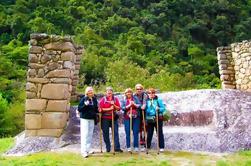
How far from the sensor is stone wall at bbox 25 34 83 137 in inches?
444

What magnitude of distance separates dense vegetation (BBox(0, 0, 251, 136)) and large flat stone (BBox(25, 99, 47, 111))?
2682cm

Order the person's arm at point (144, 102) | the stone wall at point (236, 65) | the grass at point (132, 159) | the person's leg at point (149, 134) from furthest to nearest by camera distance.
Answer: the stone wall at point (236, 65), the person's leg at point (149, 134), the person's arm at point (144, 102), the grass at point (132, 159)

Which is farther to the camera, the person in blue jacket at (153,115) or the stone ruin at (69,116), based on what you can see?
the stone ruin at (69,116)

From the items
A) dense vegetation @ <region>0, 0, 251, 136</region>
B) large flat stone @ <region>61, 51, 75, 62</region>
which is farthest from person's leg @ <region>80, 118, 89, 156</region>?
dense vegetation @ <region>0, 0, 251, 136</region>

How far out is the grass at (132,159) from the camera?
8.90m

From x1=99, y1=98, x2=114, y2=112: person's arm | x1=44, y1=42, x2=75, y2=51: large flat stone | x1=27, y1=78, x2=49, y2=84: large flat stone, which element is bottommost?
x1=99, y1=98, x2=114, y2=112: person's arm

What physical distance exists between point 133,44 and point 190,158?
138 ft

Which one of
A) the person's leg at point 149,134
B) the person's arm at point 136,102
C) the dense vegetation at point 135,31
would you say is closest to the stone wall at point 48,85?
the person's arm at point 136,102

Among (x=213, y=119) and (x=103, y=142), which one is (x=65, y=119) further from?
(x=213, y=119)

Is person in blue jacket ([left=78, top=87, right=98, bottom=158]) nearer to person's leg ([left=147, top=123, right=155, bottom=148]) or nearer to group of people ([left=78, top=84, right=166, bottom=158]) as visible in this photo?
group of people ([left=78, top=84, right=166, bottom=158])

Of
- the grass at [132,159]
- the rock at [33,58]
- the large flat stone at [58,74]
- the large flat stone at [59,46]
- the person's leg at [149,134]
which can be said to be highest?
the large flat stone at [59,46]

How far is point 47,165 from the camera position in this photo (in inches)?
345

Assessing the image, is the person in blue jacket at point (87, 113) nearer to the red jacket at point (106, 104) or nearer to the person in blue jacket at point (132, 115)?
the red jacket at point (106, 104)

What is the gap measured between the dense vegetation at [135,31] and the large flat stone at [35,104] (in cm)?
2682
